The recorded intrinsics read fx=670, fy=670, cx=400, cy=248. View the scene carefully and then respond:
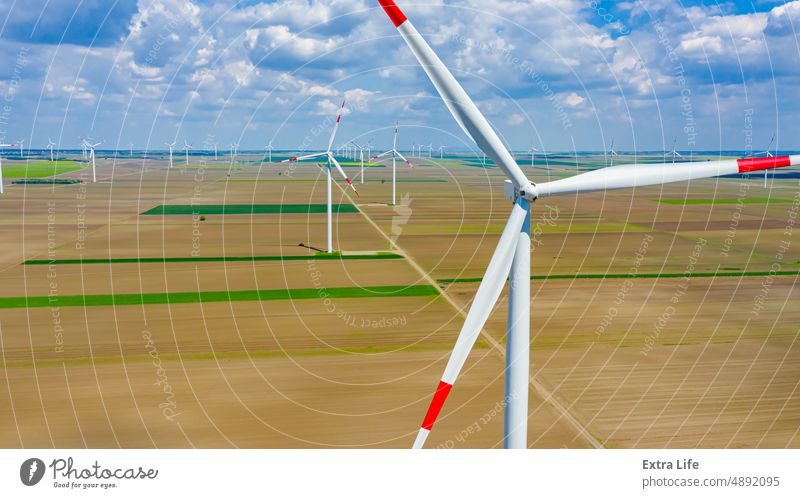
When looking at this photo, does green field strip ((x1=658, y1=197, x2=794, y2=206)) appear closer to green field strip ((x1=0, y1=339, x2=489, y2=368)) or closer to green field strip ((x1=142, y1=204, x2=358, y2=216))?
green field strip ((x1=142, y1=204, x2=358, y2=216))

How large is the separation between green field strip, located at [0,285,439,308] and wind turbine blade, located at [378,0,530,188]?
1678 inches

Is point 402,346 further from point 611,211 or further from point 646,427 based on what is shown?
point 611,211

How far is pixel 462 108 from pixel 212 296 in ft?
154

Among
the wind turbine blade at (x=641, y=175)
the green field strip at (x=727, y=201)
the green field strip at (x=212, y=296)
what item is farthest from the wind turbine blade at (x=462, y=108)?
the green field strip at (x=727, y=201)

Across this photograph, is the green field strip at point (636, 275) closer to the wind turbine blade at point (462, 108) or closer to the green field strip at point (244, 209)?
the wind turbine blade at point (462, 108)

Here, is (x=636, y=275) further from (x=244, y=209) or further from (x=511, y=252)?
→ (x=244, y=209)

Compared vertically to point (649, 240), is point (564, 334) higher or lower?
lower

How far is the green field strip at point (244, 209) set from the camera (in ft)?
460

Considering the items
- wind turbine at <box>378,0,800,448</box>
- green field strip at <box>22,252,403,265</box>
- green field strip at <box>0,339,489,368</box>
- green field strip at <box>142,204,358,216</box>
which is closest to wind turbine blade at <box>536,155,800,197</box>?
wind turbine at <box>378,0,800,448</box>

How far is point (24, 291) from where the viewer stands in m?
63.0

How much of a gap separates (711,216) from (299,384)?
12246cm

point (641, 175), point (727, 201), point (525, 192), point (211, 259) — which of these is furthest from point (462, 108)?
point (727, 201)

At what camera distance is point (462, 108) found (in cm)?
→ 1994

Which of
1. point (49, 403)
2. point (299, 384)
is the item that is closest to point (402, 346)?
point (299, 384)
